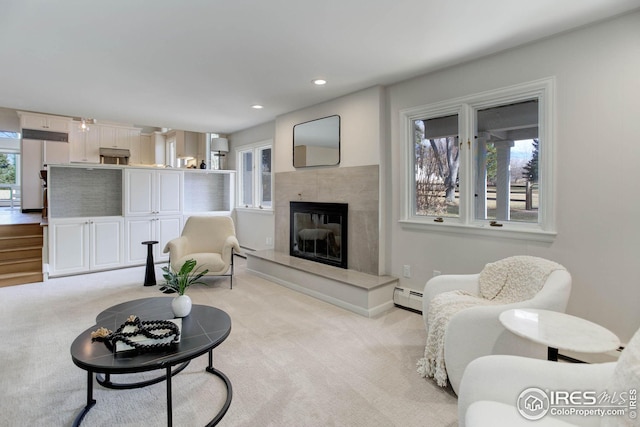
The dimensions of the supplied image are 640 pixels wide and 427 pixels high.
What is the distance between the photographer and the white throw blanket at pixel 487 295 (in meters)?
2.16

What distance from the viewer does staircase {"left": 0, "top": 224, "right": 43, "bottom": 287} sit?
4449 mm

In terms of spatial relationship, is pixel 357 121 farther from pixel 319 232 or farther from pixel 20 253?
pixel 20 253

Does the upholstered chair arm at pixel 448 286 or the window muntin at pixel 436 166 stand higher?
the window muntin at pixel 436 166

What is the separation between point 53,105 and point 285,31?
390 cm

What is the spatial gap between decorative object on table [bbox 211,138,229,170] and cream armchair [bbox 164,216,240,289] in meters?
2.18

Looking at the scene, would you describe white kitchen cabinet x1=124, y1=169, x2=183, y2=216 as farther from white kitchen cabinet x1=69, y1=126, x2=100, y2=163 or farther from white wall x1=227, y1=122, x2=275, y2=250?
white kitchen cabinet x1=69, y1=126, x2=100, y2=163

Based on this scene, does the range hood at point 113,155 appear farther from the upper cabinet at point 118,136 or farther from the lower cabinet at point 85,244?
the upper cabinet at point 118,136

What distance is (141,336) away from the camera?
68.6 inches

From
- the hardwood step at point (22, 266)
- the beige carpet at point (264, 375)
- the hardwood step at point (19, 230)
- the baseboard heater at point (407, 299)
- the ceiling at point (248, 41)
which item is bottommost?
the beige carpet at point (264, 375)

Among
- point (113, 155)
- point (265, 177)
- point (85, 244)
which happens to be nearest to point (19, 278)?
point (85, 244)

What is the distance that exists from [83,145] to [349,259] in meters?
7.32

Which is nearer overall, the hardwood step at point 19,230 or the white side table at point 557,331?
the white side table at point 557,331

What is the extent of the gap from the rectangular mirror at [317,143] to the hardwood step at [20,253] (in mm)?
3971

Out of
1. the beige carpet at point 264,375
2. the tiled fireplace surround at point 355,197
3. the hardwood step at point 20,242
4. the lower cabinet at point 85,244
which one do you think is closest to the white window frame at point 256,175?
the tiled fireplace surround at point 355,197
